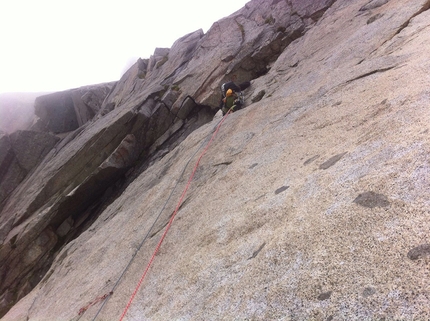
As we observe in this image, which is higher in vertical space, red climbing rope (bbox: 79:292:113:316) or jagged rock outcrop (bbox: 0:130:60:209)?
jagged rock outcrop (bbox: 0:130:60:209)

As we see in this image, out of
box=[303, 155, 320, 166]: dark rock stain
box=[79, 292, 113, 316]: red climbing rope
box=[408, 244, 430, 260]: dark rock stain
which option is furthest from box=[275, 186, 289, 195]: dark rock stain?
box=[79, 292, 113, 316]: red climbing rope

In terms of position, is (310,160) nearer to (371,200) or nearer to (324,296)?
(371,200)

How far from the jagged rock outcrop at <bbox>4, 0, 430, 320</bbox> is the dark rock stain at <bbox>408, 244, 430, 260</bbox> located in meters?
0.01

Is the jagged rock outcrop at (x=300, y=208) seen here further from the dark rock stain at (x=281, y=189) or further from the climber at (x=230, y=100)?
the climber at (x=230, y=100)

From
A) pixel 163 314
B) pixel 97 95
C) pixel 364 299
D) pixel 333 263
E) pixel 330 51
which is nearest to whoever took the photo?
pixel 364 299

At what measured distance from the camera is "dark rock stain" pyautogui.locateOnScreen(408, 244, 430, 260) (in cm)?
290

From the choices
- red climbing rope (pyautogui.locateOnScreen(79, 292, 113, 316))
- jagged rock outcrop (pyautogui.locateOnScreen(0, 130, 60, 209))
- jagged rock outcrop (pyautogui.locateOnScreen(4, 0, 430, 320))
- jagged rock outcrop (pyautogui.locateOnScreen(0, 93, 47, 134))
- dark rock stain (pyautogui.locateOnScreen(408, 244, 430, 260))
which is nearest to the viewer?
dark rock stain (pyautogui.locateOnScreen(408, 244, 430, 260))

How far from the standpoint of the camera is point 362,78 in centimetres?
830

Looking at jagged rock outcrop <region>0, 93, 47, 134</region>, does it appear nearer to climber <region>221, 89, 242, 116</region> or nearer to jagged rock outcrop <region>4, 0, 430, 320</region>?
climber <region>221, 89, 242, 116</region>

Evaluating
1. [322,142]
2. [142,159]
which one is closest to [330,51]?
[322,142]

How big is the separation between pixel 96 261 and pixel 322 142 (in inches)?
329

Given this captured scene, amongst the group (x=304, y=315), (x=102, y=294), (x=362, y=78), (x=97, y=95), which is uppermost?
(x=97, y=95)

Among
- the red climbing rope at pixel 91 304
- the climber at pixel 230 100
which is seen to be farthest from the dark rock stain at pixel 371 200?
the climber at pixel 230 100

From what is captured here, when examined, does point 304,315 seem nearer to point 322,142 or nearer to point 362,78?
Answer: point 322,142
